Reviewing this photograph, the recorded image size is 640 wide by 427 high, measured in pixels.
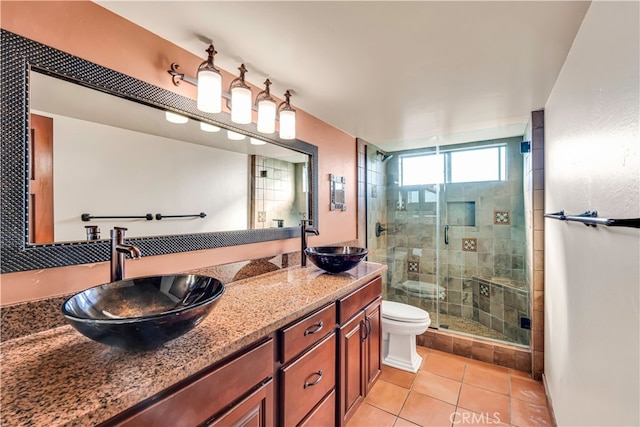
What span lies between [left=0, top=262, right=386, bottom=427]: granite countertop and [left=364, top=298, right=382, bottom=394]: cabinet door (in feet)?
2.71

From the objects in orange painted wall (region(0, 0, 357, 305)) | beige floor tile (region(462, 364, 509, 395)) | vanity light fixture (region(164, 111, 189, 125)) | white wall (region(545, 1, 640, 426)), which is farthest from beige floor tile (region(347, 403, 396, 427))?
vanity light fixture (region(164, 111, 189, 125))

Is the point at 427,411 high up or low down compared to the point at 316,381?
down

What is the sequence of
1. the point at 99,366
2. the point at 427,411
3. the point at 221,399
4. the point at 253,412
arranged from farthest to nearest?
the point at 427,411 < the point at 253,412 < the point at 221,399 < the point at 99,366

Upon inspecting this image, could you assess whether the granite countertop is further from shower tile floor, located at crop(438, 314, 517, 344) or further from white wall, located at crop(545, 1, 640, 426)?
shower tile floor, located at crop(438, 314, 517, 344)

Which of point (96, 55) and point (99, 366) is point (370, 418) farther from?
point (96, 55)

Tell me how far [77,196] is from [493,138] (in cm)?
348

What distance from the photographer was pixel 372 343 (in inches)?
74.4

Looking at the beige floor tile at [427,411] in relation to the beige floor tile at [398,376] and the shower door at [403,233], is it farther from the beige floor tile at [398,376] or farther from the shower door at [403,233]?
the shower door at [403,233]

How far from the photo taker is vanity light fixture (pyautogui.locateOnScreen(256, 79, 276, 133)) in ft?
5.18

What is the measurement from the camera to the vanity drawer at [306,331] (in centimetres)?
112

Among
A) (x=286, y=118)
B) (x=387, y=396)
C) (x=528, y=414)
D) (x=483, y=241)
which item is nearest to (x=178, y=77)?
(x=286, y=118)

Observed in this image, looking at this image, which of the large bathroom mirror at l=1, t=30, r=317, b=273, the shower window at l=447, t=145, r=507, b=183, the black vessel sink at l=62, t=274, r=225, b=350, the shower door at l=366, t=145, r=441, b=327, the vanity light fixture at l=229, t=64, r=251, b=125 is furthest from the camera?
the shower door at l=366, t=145, r=441, b=327

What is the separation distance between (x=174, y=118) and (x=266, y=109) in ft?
1.61

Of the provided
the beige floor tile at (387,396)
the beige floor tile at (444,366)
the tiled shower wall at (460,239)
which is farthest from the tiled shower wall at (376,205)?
the beige floor tile at (387,396)
